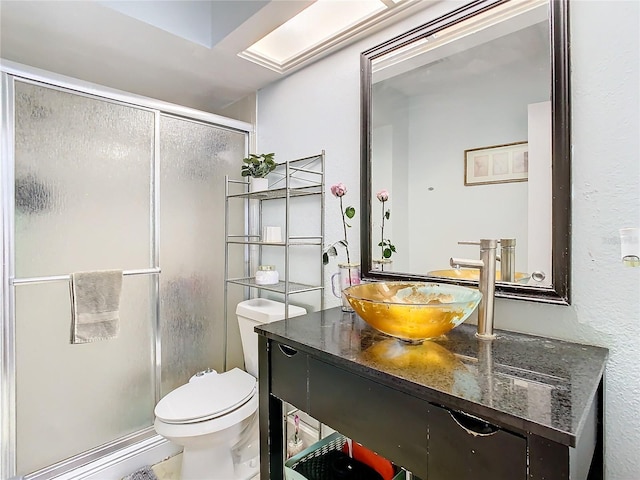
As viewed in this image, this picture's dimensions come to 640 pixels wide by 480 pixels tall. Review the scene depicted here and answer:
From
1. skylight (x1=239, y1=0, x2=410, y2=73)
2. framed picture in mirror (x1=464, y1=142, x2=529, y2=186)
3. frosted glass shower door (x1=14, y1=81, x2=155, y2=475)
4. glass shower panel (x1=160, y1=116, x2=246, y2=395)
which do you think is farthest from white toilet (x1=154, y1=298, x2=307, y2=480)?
skylight (x1=239, y1=0, x2=410, y2=73)

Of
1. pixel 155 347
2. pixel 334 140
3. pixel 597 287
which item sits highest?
pixel 334 140

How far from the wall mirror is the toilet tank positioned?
575mm

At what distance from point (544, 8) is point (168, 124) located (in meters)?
1.80

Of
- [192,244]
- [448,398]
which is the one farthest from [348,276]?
[192,244]

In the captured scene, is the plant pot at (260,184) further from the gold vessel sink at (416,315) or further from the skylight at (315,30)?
the gold vessel sink at (416,315)

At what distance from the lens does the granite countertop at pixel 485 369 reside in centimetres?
61

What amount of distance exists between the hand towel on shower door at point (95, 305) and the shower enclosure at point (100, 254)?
0.08 meters

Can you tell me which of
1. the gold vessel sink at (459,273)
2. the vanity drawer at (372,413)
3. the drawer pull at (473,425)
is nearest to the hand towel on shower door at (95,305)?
the vanity drawer at (372,413)

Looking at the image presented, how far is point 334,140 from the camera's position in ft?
5.50

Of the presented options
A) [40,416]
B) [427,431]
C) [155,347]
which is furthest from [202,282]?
[427,431]

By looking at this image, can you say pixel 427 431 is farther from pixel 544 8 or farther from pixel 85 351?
pixel 85 351

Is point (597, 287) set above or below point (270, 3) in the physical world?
below

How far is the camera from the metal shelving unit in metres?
1.73

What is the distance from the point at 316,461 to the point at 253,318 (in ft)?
2.52
